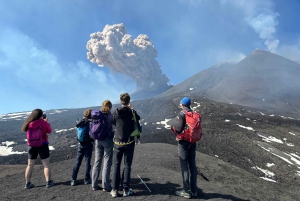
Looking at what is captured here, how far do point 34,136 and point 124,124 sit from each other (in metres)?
2.93

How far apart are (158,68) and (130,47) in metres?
27.7

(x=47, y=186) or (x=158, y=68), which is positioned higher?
(x=158, y=68)

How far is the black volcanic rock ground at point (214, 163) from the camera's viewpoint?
698 cm

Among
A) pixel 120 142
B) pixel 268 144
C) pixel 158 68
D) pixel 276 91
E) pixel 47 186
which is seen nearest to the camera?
pixel 120 142

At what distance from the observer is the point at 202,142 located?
2383 centimetres

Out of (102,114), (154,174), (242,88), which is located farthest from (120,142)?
(242,88)

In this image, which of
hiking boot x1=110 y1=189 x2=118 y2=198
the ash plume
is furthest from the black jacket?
the ash plume

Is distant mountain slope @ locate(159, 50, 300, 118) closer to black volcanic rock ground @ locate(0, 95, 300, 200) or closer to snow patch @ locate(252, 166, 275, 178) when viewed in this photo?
black volcanic rock ground @ locate(0, 95, 300, 200)

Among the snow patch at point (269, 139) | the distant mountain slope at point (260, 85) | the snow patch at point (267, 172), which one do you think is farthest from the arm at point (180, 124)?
the distant mountain slope at point (260, 85)

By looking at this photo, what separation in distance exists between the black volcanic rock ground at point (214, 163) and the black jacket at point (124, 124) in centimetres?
183

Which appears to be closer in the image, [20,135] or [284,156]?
[284,156]

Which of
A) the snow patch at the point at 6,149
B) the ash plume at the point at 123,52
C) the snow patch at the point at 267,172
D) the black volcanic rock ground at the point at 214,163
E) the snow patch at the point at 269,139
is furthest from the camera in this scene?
the ash plume at the point at 123,52

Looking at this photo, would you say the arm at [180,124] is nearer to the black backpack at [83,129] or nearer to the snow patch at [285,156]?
the black backpack at [83,129]

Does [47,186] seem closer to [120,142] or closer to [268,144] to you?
[120,142]
